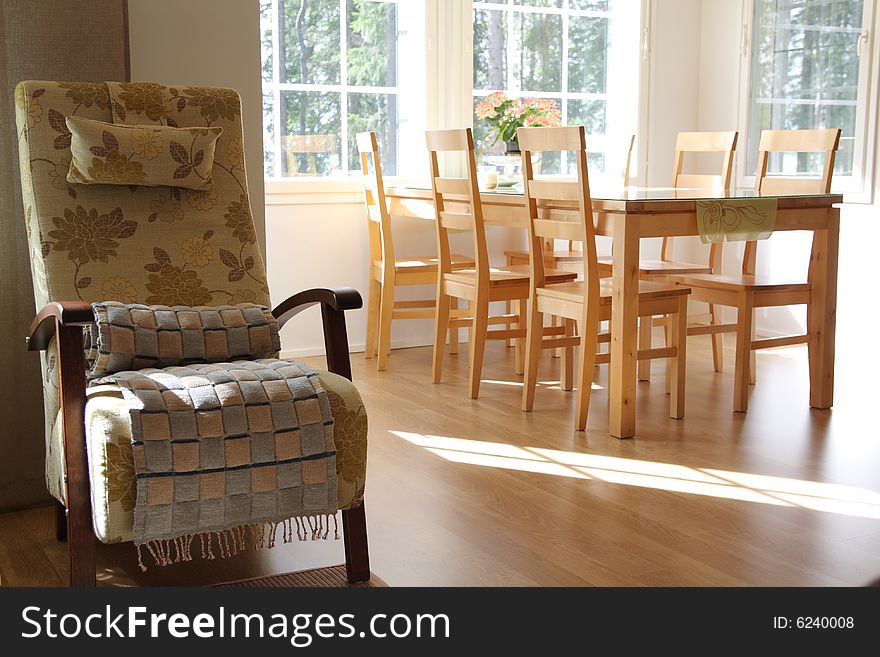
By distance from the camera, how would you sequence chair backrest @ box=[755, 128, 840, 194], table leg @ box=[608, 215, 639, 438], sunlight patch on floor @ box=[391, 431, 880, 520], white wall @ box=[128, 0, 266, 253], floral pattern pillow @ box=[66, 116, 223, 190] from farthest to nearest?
1. chair backrest @ box=[755, 128, 840, 194]
2. table leg @ box=[608, 215, 639, 438]
3. white wall @ box=[128, 0, 266, 253]
4. sunlight patch on floor @ box=[391, 431, 880, 520]
5. floral pattern pillow @ box=[66, 116, 223, 190]

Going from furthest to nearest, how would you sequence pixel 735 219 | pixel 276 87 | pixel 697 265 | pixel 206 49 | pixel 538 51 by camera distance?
pixel 538 51 < pixel 276 87 < pixel 697 265 < pixel 735 219 < pixel 206 49

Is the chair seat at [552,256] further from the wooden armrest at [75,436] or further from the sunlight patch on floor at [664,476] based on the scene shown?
the wooden armrest at [75,436]

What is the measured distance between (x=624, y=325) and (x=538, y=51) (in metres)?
2.47

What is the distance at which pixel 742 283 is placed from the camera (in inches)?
145

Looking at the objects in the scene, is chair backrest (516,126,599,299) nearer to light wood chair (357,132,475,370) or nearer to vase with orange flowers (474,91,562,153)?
light wood chair (357,132,475,370)

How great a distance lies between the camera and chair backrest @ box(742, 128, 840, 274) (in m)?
3.81

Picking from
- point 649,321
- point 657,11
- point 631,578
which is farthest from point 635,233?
point 657,11

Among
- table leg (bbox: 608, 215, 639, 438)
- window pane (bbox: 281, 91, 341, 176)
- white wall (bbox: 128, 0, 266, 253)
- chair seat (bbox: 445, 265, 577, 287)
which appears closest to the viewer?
white wall (bbox: 128, 0, 266, 253)

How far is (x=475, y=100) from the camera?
5.14 metres

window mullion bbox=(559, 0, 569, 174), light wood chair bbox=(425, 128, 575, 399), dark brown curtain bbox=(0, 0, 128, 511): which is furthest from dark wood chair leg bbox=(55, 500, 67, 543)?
window mullion bbox=(559, 0, 569, 174)

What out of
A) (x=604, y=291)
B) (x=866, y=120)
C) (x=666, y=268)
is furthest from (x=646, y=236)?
(x=866, y=120)

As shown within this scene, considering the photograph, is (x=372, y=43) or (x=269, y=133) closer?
(x=269, y=133)

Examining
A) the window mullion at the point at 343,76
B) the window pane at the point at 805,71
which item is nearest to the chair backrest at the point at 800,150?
the window pane at the point at 805,71

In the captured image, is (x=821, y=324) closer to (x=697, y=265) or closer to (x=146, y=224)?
(x=697, y=265)
